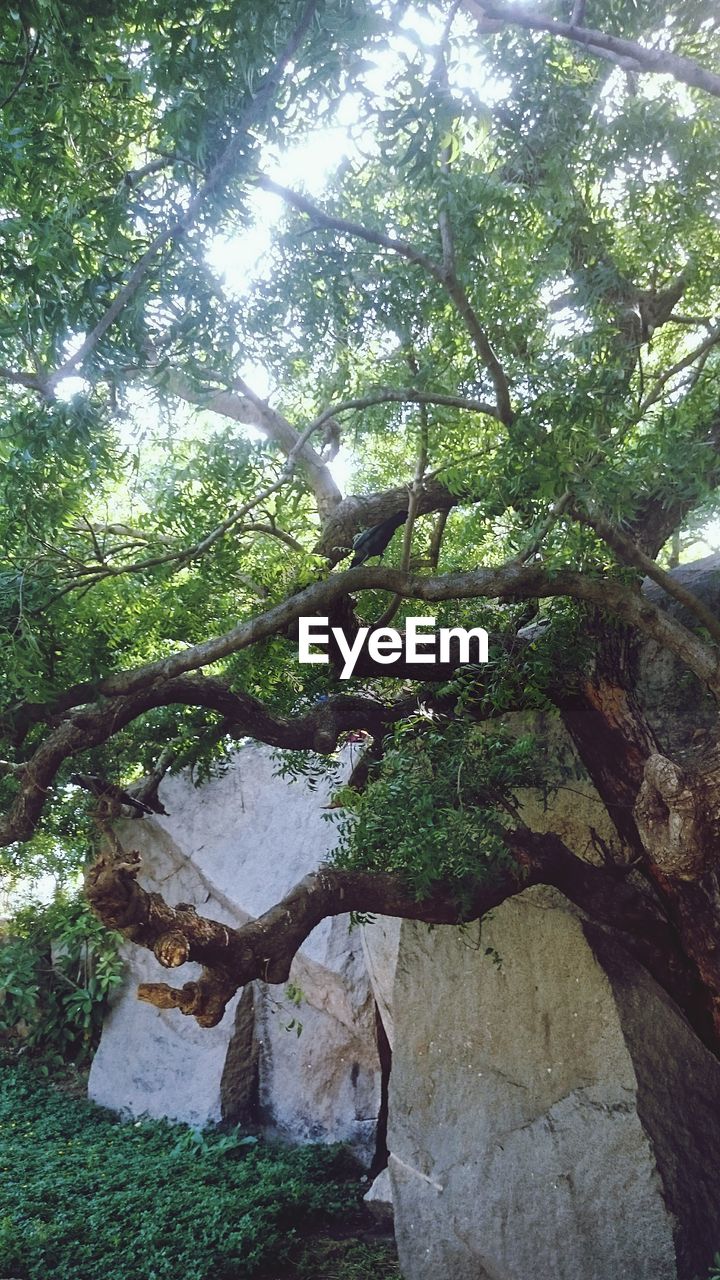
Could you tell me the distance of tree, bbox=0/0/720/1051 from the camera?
2646 millimetres

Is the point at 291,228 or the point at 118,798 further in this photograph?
the point at 118,798

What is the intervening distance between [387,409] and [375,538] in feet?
2.59

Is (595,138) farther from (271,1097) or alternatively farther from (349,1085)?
(271,1097)

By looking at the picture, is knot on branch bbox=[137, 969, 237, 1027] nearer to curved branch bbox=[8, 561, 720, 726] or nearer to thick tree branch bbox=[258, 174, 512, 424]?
curved branch bbox=[8, 561, 720, 726]

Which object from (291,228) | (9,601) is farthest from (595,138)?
(9,601)

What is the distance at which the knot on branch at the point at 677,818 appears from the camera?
3.50 metres

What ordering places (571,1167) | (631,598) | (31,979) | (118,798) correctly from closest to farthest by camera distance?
(631,598) < (571,1167) < (118,798) < (31,979)

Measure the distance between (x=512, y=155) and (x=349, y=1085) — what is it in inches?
195

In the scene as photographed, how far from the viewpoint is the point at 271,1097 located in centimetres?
611

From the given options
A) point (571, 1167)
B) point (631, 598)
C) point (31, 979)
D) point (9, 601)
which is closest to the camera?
point (9, 601)

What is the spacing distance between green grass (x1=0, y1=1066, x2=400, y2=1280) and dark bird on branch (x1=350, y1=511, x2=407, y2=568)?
3.13m

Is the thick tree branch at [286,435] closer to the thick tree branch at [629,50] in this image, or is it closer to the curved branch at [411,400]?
the curved branch at [411,400]

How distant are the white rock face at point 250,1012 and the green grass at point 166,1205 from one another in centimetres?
27

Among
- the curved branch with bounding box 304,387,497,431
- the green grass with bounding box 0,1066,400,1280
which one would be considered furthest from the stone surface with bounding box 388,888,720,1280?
the curved branch with bounding box 304,387,497,431
